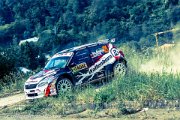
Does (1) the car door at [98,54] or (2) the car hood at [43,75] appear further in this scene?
(1) the car door at [98,54]

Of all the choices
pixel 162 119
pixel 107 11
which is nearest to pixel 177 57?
pixel 162 119

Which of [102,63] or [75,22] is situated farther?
[75,22]

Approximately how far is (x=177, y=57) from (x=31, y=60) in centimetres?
2776

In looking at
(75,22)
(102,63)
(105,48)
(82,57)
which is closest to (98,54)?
(102,63)

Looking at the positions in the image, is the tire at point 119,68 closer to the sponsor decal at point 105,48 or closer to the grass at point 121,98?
the sponsor decal at point 105,48

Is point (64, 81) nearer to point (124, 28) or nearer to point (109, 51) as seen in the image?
point (109, 51)

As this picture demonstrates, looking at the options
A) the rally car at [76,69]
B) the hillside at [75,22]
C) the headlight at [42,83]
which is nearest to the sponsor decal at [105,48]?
the rally car at [76,69]

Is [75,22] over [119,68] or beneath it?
over

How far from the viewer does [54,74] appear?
15.7m

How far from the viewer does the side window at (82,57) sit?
16.9 metres

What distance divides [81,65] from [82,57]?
43 centimetres

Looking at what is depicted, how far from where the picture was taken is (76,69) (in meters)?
16.6

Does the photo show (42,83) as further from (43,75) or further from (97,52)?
(97,52)

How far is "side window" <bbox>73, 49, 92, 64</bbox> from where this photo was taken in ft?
55.4
